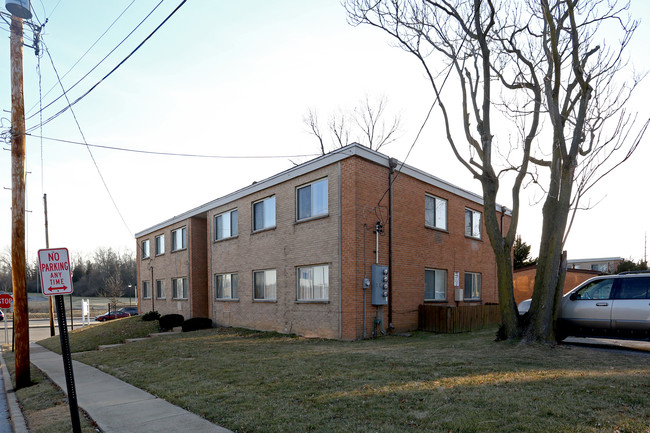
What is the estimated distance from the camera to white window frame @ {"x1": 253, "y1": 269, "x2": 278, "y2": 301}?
1838 centimetres

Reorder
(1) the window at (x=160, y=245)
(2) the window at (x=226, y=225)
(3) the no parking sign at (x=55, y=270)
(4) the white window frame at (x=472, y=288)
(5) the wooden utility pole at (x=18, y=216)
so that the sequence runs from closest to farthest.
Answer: (3) the no parking sign at (x=55, y=270)
(5) the wooden utility pole at (x=18, y=216)
(4) the white window frame at (x=472, y=288)
(2) the window at (x=226, y=225)
(1) the window at (x=160, y=245)

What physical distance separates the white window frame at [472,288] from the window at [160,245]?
62.3ft

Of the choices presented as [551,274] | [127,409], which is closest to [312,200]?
[551,274]

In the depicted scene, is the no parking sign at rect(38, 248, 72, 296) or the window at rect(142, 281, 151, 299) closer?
the no parking sign at rect(38, 248, 72, 296)

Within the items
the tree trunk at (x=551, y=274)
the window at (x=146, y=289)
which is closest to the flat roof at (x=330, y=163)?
the tree trunk at (x=551, y=274)

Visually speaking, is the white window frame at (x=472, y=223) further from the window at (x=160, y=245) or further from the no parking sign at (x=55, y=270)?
the window at (x=160, y=245)

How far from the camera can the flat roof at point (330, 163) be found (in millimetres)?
15250

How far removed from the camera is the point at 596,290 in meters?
11.5

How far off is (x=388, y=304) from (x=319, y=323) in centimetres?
245

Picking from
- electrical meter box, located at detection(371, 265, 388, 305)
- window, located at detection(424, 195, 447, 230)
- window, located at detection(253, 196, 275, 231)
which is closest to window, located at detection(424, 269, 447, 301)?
window, located at detection(424, 195, 447, 230)

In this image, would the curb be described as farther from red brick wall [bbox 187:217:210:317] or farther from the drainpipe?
red brick wall [bbox 187:217:210:317]

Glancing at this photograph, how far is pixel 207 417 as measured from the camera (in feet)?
21.8

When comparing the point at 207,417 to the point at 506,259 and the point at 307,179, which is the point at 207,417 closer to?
the point at 506,259

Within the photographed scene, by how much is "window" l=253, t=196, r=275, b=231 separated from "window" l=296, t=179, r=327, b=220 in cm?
183
